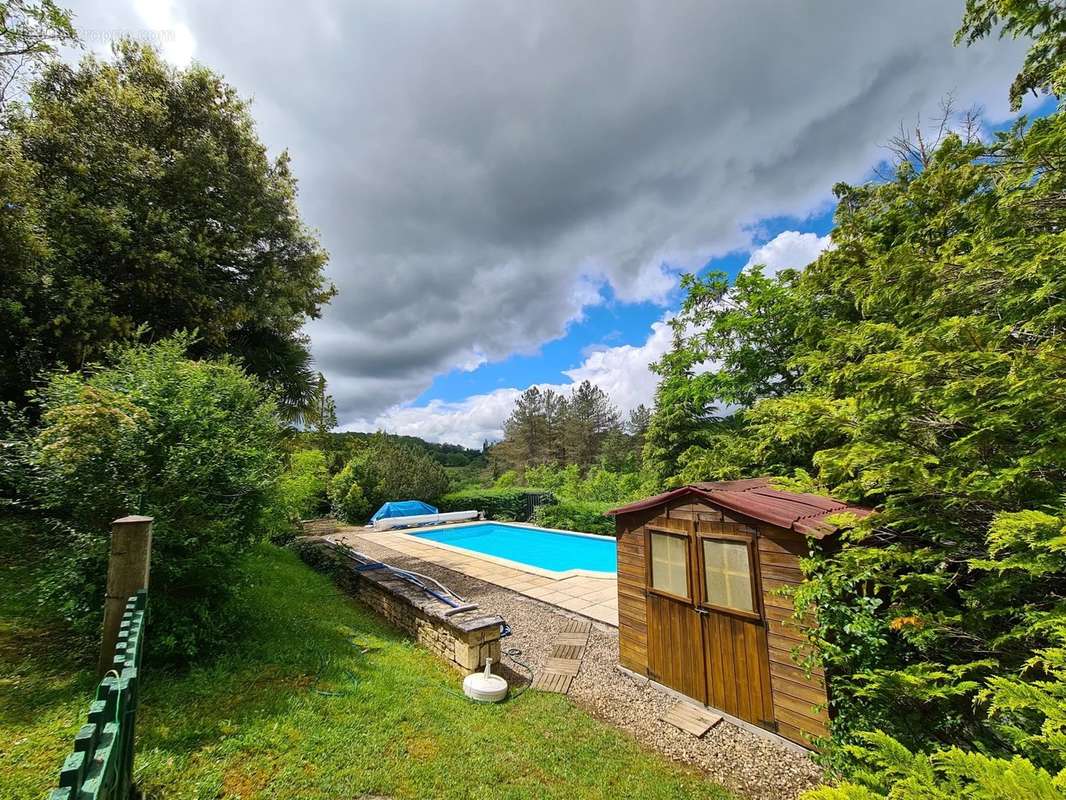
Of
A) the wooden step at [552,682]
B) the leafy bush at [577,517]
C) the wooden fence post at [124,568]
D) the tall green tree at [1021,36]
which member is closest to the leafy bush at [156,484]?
the wooden fence post at [124,568]

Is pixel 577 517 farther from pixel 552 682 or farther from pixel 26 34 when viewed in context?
pixel 26 34

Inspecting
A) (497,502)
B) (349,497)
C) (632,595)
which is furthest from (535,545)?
(632,595)

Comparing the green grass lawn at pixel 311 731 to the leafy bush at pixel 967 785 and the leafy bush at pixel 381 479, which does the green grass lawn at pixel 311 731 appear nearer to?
the leafy bush at pixel 967 785

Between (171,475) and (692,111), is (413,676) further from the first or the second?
(692,111)

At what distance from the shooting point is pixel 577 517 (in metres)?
16.7

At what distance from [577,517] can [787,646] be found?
12961 mm

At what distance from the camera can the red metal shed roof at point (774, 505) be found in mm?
3809

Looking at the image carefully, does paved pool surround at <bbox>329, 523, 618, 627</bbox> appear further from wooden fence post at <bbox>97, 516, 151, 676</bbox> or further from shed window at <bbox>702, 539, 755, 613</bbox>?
wooden fence post at <bbox>97, 516, 151, 676</bbox>

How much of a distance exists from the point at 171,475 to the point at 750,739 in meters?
6.40

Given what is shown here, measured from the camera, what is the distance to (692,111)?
23.7 ft

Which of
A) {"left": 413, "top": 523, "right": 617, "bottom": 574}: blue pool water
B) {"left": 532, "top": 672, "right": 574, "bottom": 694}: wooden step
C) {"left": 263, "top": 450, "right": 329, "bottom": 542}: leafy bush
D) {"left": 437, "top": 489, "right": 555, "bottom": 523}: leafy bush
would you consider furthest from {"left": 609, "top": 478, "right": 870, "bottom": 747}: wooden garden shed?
{"left": 437, "top": 489, "right": 555, "bottom": 523}: leafy bush

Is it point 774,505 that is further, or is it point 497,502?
point 497,502

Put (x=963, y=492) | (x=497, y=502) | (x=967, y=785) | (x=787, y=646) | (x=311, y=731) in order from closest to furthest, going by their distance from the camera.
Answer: (x=967, y=785), (x=963, y=492), (x=311, y=731), (x=787, y=646), (x=497, y=502)

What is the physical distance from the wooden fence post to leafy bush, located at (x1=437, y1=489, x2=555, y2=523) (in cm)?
1746
